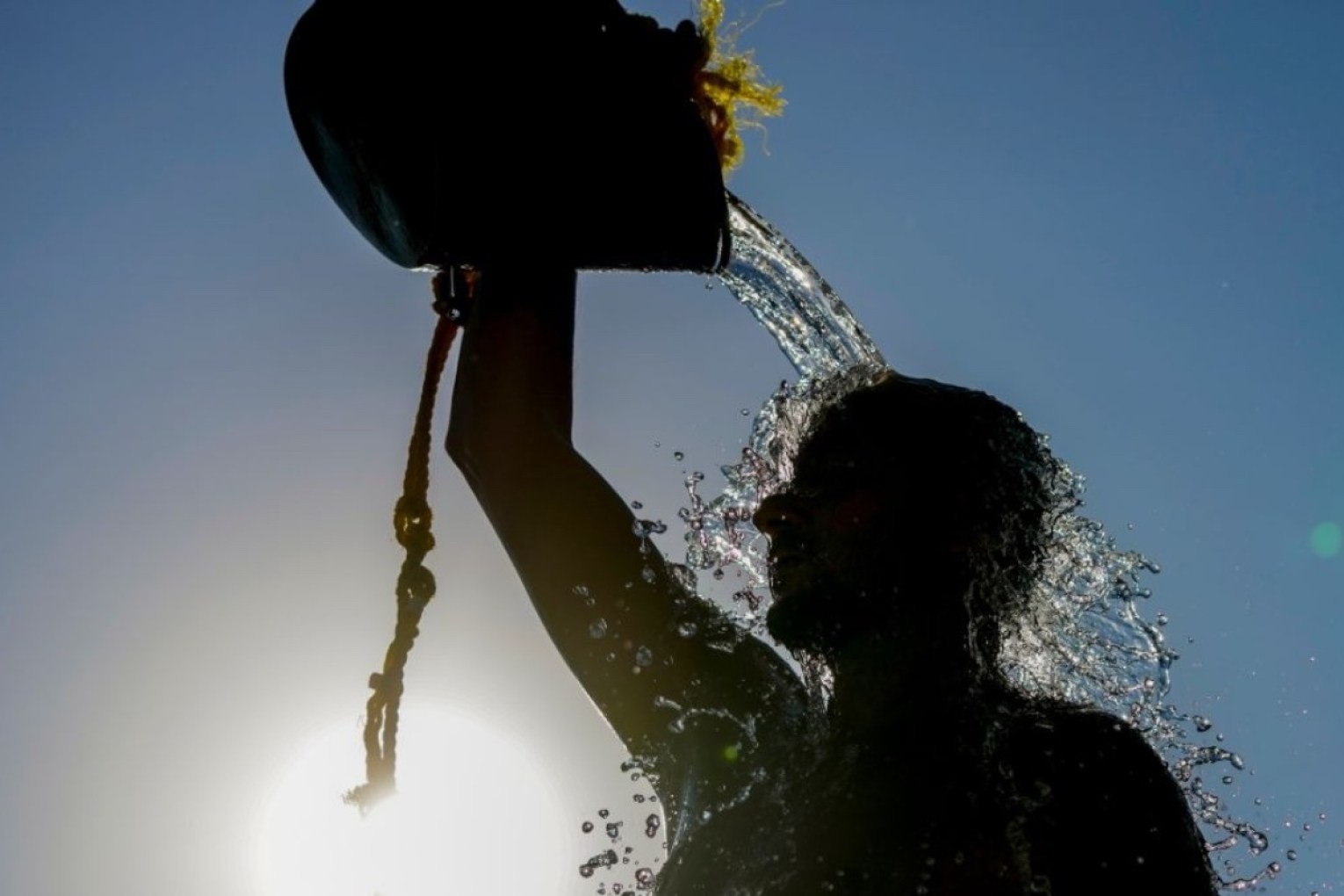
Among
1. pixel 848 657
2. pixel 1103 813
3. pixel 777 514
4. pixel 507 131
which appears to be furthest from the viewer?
pixel 777 514

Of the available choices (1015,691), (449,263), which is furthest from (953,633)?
(449,263)

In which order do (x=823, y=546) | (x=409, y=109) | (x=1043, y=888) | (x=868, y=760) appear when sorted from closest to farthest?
(x=1043, y=888) → (x=868, y=760) → (x=409, y=109) → (x=823, y=546)

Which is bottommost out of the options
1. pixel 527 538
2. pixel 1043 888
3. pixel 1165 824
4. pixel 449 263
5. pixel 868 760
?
pixel 1043 888

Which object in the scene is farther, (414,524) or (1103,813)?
(414,524)

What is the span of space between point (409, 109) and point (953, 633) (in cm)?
146

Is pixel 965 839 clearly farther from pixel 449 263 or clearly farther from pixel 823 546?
pixel 449 263

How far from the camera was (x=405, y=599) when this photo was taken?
2.40 meters

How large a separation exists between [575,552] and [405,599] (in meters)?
0.34

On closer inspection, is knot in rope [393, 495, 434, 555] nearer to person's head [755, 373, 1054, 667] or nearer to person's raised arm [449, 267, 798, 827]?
person's raised arm [449, 267, 798, 827]

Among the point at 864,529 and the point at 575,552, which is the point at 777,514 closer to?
the point at 864,529

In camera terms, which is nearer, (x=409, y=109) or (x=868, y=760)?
(x=868, y=760)

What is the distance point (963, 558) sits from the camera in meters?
2.61

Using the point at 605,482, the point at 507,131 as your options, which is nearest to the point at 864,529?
the point at 605,482

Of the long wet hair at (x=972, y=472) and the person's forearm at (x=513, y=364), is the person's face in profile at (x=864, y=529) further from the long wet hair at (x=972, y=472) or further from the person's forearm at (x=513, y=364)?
the person's forearm at (x=513, y=364)
